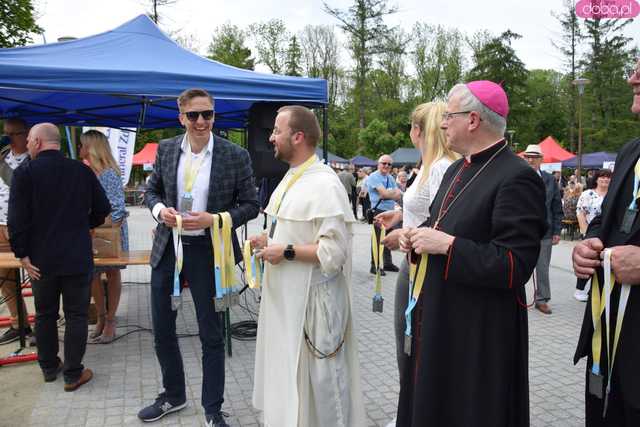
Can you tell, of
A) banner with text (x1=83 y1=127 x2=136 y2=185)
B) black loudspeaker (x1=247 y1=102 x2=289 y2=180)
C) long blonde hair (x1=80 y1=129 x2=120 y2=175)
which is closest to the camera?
long blonde hair (x1=80 y1=129 x2=120 y2=175)

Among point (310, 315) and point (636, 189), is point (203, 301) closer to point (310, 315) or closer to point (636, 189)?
point (310, 315)

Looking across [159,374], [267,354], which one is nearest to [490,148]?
[267,354]

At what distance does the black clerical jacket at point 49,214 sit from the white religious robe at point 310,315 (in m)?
1.91

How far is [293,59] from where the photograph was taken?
138 ft

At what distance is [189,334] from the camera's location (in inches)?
211

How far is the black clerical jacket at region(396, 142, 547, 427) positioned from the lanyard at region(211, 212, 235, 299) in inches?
56.0

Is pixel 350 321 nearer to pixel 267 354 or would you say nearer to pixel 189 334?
pixel 267 354

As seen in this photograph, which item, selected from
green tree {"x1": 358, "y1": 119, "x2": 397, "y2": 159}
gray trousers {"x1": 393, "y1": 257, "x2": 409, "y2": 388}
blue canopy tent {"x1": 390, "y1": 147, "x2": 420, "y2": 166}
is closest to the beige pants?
gray trousers {"x1": 393, "y1": 257, "x2": 409, "y2": 388}

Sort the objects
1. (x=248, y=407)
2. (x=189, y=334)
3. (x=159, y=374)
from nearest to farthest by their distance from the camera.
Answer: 1. (x=248, y=407)
2. (x=159, y=374)
3. (x=189, y=334)

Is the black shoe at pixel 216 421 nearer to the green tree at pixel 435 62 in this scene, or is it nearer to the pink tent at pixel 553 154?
the pink tent at pixel 553 154

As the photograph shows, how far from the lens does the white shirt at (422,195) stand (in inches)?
113

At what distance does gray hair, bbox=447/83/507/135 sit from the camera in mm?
2115

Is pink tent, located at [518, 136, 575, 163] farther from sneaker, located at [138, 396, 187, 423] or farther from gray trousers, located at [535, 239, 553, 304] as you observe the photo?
sneaker, located at [138, 396, 187, 423]

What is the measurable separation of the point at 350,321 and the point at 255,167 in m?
3.66
